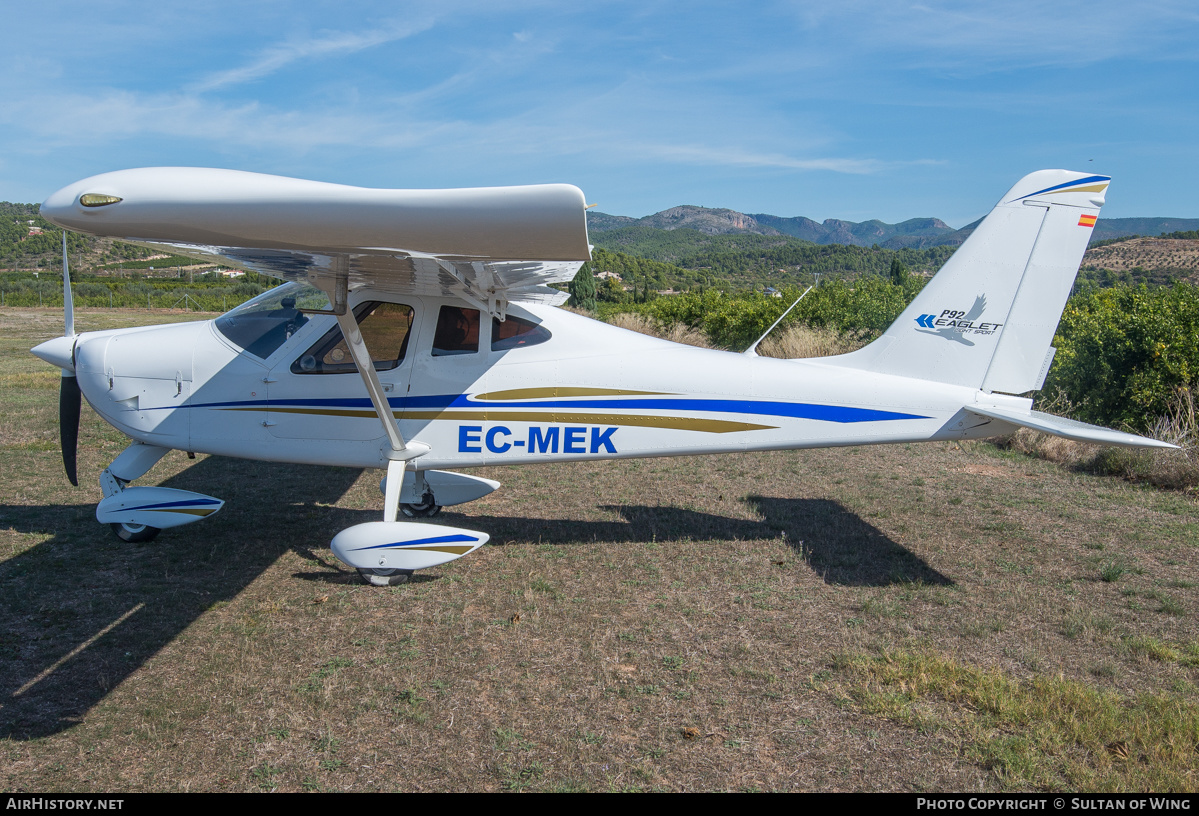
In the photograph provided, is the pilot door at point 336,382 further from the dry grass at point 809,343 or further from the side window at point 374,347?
the dry grass at point 809,343

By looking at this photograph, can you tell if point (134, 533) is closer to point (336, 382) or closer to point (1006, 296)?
point (336, 382)

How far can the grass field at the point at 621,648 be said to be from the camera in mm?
3086

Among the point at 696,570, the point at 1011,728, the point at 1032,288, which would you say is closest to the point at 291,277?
the point at 696,570

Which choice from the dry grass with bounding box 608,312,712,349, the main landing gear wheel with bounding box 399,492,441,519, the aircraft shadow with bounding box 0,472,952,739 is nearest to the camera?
the aircraft shadow with bounding box 0,472,952,739

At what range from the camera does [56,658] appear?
3.93 meters

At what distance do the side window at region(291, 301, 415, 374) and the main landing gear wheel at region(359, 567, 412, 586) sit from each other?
155cm

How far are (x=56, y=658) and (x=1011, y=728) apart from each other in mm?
4896

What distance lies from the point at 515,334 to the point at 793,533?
9.66 feet

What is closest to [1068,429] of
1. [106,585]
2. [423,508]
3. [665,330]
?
[423,508]

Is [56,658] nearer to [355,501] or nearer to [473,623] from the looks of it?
[473,623]

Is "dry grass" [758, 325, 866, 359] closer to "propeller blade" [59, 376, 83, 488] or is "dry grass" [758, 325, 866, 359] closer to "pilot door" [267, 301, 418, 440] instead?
"pilot door" [267, 301, 418, 440]

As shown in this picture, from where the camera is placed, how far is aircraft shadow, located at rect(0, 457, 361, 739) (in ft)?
12.0

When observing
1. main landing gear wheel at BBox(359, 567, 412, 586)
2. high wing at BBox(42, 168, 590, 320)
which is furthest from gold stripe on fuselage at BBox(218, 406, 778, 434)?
high wing at BBox(42, 168, 590, 320)

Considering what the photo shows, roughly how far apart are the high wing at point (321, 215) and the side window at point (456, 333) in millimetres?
2428
